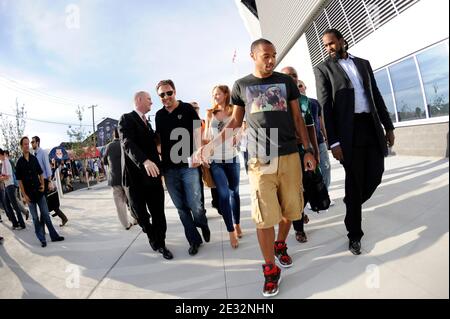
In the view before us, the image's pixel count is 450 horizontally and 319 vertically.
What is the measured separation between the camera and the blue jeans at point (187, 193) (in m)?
3.24

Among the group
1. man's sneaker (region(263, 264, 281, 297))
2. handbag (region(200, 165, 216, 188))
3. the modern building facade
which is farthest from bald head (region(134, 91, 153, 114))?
the modern building facade

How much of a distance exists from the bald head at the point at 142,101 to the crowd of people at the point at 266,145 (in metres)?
0.01

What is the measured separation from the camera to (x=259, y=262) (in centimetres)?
275

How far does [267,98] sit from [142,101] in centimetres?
175

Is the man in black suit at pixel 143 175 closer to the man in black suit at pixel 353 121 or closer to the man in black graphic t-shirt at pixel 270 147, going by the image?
the man in black graphic t-shirt at pixel 270 147

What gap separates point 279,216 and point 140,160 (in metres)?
1.63

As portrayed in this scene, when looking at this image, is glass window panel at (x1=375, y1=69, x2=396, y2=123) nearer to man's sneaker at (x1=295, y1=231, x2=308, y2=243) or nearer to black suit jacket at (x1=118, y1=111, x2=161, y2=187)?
man's sneaker at (x1=295, y1=231, x2=308, y2=243)

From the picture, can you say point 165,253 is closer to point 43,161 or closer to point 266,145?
point 266,145

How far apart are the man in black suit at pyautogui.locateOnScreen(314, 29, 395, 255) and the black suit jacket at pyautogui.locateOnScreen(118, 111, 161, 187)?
1.95 meters

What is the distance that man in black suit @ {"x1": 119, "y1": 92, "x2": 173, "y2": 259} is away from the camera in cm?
320

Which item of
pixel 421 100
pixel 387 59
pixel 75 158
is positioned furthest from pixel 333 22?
pixel 75 158

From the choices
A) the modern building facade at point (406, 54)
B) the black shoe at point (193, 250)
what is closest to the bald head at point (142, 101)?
the black shoe at point (193, 250)

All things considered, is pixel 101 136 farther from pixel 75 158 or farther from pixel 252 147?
pixel 252 147

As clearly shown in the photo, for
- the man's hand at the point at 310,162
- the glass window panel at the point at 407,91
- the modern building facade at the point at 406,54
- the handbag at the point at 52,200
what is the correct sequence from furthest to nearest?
the glass window panel at the point at 407,91 → the modern building facade at the point at 406,54 → the handbag at the point at 52,200 → the man's hand at the point at 310,162
